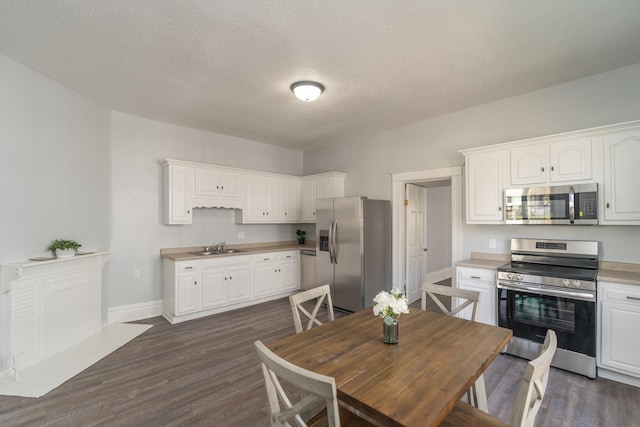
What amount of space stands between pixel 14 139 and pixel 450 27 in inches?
163

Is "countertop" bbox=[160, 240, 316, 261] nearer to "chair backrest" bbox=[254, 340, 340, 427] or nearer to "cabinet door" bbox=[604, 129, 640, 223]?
"chair backrest" bbox=[254, 340, 340, 427]

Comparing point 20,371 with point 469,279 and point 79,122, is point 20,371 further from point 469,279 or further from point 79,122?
point 469,279

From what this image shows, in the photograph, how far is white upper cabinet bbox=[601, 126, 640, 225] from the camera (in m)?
2.64

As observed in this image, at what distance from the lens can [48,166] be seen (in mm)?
3172

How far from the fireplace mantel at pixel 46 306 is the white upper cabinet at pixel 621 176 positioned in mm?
5547

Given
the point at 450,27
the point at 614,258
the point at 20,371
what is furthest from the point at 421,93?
the point at 20,371

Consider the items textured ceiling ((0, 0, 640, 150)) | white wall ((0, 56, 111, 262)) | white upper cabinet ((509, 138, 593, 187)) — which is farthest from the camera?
white upper cabinet ((509, 138, 593, 187))

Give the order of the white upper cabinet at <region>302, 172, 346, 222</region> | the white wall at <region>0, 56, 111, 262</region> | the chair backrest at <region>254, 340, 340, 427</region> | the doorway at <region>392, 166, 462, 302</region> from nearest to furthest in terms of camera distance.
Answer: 1. the chair backrest at <region>254, 340, 340, 427</region>
2. the white wall at <region>0, 56, 111, 262</region>
3. the doorway at <region>392, 166, 462, 302</region>
4. the white upper cabinet at <region>302, 172, 346, 222</region>

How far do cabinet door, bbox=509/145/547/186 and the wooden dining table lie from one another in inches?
82.2

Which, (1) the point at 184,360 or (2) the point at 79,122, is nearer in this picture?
(1) the point at 184,360

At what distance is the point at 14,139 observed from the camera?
2.82 metres

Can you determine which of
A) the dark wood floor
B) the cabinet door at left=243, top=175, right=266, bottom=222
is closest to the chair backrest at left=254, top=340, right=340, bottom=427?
the dark wood floor

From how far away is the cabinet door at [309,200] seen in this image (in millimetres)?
5734

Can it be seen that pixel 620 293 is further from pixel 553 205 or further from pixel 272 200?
pixel 272 200
